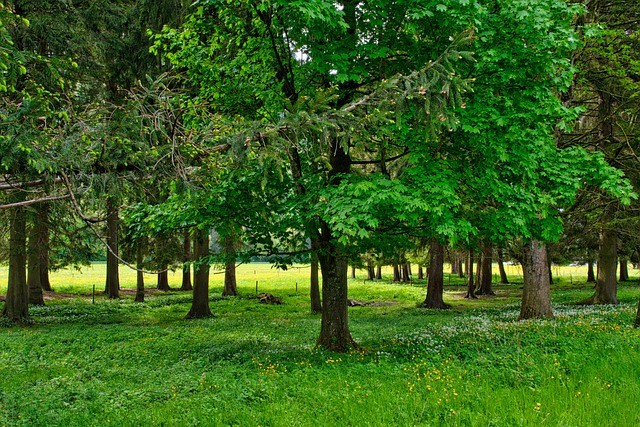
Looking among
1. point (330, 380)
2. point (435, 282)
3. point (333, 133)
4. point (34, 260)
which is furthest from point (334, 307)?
point (34, 260)

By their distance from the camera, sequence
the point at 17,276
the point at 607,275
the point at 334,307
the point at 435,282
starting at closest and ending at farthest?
the point at 334,307
the point at 17,276
the point at 607,275
the point at 435,282

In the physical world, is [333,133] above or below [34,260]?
above

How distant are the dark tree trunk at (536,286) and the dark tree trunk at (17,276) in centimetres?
1719

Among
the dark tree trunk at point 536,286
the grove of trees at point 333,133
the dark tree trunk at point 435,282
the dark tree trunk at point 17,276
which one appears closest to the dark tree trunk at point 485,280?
the dark tree trunk at point 435,282

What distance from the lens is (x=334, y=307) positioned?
9.88 metres

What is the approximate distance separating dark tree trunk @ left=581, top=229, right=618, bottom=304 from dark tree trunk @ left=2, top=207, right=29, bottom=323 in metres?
23.0

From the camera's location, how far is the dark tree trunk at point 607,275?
19688mm

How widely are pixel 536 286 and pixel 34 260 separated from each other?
18921mm

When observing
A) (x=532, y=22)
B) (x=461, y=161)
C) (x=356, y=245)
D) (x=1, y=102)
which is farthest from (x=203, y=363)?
(x=532, y=22)

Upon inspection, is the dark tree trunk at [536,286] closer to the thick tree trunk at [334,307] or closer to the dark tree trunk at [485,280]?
the thick tree trunk at [334,307]

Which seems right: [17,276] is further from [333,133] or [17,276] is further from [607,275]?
[607,275]

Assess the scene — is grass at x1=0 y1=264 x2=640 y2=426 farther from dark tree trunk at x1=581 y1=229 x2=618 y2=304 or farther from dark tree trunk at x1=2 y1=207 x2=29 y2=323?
dark tree trunk at x1=581 y1=229 x2=618 y2=304

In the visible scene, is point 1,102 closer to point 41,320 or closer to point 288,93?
point 288,93

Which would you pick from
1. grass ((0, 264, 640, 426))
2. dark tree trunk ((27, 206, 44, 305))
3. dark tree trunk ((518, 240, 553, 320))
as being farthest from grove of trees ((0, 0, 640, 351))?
dark tree trunk ((27, 206, 44, 305))
